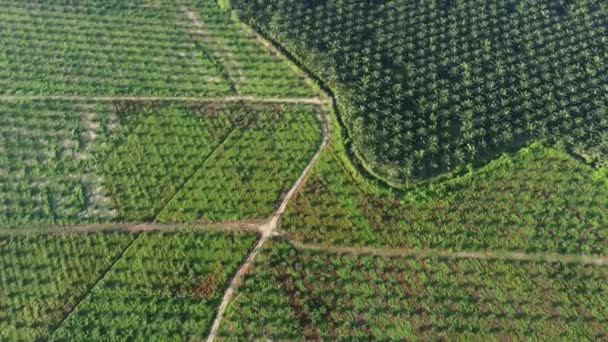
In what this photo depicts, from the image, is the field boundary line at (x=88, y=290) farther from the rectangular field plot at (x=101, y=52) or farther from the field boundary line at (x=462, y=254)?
the rectangular field plot at (x=101, y=52)

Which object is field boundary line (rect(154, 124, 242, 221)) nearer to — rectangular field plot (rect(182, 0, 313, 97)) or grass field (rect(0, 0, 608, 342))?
grass field (rect(0, 0, 608, 342))

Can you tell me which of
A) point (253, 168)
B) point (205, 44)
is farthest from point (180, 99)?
point (253, 168)

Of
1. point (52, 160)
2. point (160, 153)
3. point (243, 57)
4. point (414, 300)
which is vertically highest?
point (243, 57)

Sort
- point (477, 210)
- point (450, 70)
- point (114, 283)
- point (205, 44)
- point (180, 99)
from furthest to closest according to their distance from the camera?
point (205, 44) → point (450, 70) → point (180, 99) → point (477, 210) → point (114, 283)

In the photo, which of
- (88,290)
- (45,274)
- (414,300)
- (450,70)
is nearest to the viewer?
(414,300)

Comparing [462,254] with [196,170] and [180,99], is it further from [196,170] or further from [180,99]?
[180,99]

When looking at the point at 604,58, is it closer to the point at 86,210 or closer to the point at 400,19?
the point at 400,19

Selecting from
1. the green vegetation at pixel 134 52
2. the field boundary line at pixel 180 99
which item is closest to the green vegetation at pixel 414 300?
the field boundary line at pixel 180 99
